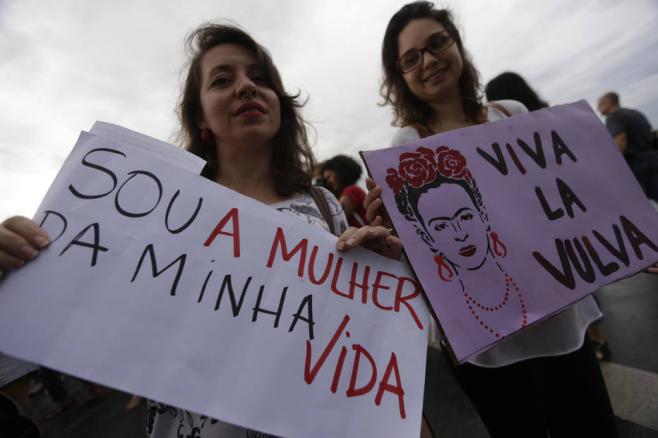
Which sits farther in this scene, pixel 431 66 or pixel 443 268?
pixel 431 66

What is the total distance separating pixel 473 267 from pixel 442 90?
666 mm

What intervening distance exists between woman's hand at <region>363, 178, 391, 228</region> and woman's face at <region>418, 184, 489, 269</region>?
0.30 feet

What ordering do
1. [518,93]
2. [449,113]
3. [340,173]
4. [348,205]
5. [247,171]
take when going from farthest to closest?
Result: 1. [340,173]
2. [348,205]
3. [518,93]
4. [449,113]
5. [247,171]

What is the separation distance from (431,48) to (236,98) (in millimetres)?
684

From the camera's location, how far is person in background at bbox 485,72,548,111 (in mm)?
1946

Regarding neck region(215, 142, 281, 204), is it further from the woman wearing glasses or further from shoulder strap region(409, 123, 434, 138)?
shoulder strap region(409, 123, 434, 138)

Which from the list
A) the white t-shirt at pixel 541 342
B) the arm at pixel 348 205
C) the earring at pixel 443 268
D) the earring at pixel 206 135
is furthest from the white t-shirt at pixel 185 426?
the arm at pixel 348 205

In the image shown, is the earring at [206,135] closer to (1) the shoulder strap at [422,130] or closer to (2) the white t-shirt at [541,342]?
(1) the shoulder strap at [422,130]

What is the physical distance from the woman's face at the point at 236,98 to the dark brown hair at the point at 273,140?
35mm

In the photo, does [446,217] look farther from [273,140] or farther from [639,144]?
[639,144]

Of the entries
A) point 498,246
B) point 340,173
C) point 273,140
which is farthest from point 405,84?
point 340,173

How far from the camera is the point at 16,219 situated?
587 millimetres

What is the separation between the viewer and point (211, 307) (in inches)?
23.5

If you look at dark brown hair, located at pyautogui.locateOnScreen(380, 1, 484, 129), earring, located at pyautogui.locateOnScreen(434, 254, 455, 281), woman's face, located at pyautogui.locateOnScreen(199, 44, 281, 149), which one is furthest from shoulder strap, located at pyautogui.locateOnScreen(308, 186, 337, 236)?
dark brown hair, located at pyautogui.locateOnScreen(380, 1, 484, 129)
